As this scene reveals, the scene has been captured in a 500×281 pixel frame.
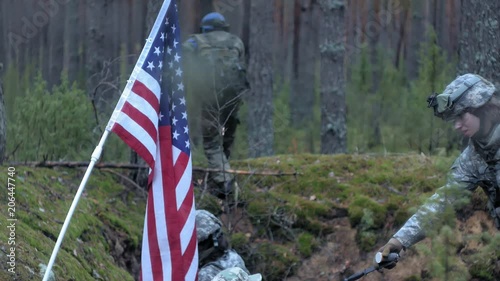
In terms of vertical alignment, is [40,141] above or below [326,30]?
below

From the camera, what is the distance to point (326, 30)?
14.2 meters

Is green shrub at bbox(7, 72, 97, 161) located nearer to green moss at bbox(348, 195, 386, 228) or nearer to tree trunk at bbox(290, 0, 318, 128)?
green moss at bbox(348, 195, 386, 228)

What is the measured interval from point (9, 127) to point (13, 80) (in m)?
7.63

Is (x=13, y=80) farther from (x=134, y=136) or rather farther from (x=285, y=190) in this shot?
(x=134, y=136)

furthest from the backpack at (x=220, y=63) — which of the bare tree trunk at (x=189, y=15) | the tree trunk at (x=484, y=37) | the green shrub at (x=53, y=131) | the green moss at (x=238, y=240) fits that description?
the bare tree trunk at (x=189, y=15)

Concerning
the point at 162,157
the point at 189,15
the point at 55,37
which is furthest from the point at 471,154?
the point at 189,15

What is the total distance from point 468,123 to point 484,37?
350cm

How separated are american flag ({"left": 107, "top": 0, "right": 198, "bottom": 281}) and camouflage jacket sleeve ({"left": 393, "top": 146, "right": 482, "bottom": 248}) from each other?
4.53 feet

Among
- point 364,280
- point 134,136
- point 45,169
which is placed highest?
point 134,136

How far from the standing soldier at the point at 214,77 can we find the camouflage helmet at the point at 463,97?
4131mm

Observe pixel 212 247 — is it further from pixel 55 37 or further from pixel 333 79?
pixel 55 37

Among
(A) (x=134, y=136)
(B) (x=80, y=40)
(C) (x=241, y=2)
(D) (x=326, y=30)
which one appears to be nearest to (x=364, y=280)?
(A) (x=134, y=136)

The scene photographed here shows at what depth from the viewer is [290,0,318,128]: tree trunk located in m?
22.4

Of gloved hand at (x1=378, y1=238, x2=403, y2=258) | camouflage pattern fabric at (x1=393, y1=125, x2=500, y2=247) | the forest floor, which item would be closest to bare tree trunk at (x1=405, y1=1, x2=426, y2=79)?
the forest floor
